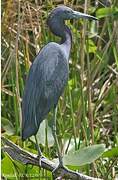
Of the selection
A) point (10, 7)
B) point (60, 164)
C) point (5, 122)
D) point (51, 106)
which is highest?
point (10, 7)

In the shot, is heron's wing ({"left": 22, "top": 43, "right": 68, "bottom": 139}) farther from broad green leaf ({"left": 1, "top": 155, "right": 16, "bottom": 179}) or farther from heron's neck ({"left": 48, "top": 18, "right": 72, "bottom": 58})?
broad green leaf ({"left": 1, "top": 155, "right": 16, "bottom": 179})

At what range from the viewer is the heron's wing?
46.6 inches

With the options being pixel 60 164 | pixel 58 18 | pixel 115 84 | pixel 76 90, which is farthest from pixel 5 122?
pixel 58 18

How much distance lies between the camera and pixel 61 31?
1.20 meters

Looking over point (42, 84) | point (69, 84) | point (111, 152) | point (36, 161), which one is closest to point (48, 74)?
point (42, 84)

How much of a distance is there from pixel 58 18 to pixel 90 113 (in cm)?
48

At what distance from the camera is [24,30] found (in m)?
1.78

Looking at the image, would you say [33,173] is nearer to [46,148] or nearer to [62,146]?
[46,148]

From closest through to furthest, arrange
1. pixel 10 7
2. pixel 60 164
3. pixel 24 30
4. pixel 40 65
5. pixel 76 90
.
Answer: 1. pixel 40 65
2. pixel 60 164
3. pixel 10 7
4. pixel 24 30
5. pixel 76 90

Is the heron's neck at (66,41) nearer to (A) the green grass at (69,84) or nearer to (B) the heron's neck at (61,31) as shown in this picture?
(B) the heron's neck at (61,31)

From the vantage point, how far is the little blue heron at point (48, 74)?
1188 millimetres

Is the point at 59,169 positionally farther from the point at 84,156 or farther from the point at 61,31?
the point at 61,31

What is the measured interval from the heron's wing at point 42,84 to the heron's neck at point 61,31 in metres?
0.02

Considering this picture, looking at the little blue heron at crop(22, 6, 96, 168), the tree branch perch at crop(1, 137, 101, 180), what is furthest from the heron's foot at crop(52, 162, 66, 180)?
the little blue heron at crop(22, 6, 96, 168)
